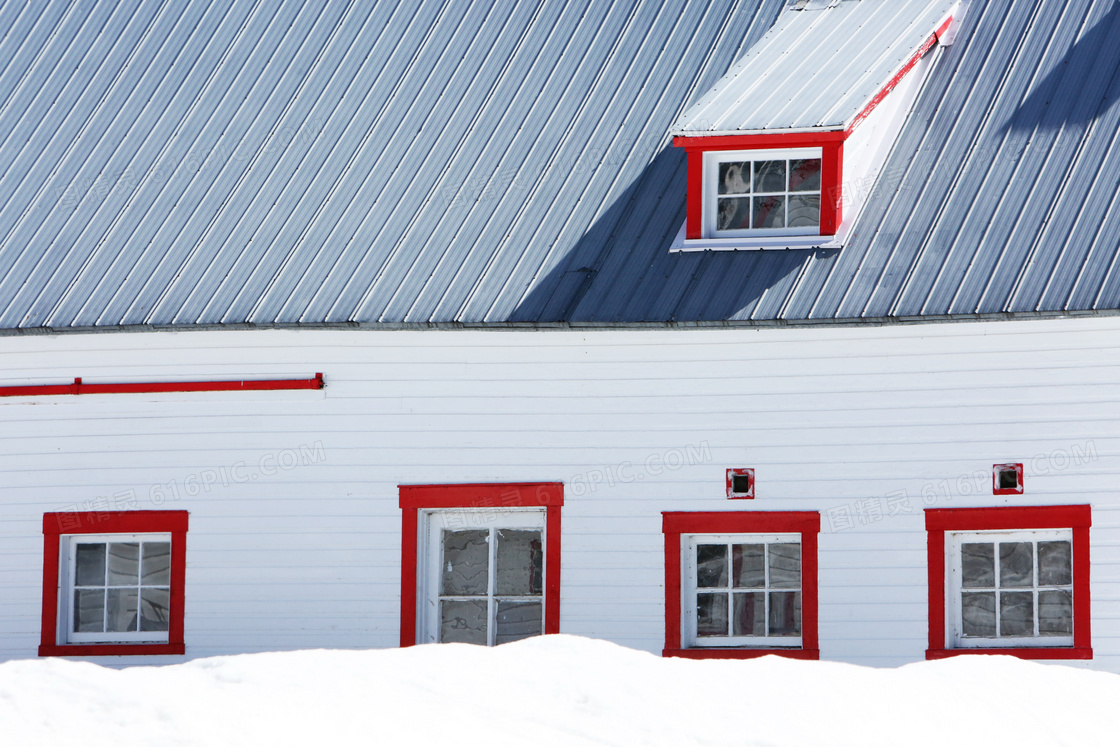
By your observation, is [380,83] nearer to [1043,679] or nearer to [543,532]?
[543,532]

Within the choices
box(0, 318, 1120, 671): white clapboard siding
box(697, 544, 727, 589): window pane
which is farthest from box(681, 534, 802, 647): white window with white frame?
box(0, 318, 1120, 671): white clapboard siding

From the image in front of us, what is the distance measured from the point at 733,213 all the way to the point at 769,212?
1.05 ft

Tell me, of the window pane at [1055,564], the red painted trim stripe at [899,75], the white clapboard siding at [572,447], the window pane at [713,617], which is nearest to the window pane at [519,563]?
the white clapboard siding at [572,447]

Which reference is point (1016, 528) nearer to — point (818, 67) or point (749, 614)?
point (749, 614)

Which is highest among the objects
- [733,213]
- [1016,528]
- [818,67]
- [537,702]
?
[818,67]

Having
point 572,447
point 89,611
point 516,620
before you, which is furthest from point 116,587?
point 572,447

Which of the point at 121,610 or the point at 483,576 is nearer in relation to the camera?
the point at 483,576

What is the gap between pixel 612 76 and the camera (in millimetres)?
13766

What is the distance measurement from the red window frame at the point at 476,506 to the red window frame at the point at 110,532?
2.01 meters

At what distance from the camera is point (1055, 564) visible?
1105cm

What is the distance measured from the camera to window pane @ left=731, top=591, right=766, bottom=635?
37.7 ft

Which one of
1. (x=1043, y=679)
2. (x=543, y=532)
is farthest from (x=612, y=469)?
(x=1043, y=679)

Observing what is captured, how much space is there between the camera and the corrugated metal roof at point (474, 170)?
11.6 meters

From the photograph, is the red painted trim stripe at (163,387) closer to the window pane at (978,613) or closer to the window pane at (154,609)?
the window pane at (154,609)
